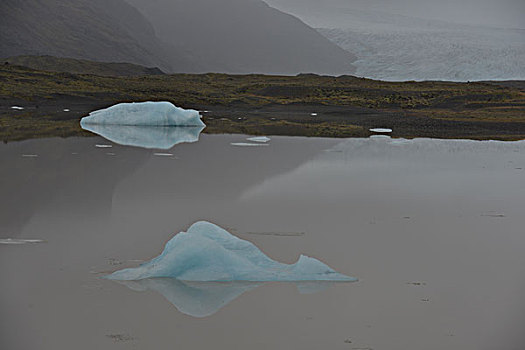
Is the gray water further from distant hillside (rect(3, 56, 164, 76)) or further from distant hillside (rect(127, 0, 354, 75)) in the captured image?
distant hillside (rect(127, 0, 354, 75))

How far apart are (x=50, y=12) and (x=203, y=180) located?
200 feet

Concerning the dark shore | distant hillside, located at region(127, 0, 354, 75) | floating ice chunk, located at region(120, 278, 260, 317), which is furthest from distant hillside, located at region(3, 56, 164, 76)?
floating ice chunk, located at region(120, 278, 260, 317)

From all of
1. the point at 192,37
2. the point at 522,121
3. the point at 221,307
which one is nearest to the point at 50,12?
the point at 192,37

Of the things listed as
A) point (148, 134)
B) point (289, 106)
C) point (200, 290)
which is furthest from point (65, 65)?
point (200, 290)

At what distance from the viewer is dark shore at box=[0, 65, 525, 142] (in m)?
14.5

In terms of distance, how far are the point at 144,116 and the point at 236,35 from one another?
5570 centimetres

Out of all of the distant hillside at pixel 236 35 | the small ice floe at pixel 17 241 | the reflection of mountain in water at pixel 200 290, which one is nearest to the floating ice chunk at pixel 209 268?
the reflection of mountain in water at pixel 200 290

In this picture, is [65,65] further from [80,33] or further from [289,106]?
[80,33]

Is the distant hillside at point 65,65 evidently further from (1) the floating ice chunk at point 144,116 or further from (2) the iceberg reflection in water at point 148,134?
(2) the iceberg reflection in water at point 148,134

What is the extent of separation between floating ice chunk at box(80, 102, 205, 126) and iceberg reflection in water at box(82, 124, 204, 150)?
0.40 ft

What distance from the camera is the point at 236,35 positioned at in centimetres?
6925

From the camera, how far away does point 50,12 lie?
205 feet

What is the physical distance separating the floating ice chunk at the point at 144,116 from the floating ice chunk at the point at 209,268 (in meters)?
11.5

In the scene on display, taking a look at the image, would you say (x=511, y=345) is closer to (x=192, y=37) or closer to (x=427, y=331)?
(x=427, y=331)
